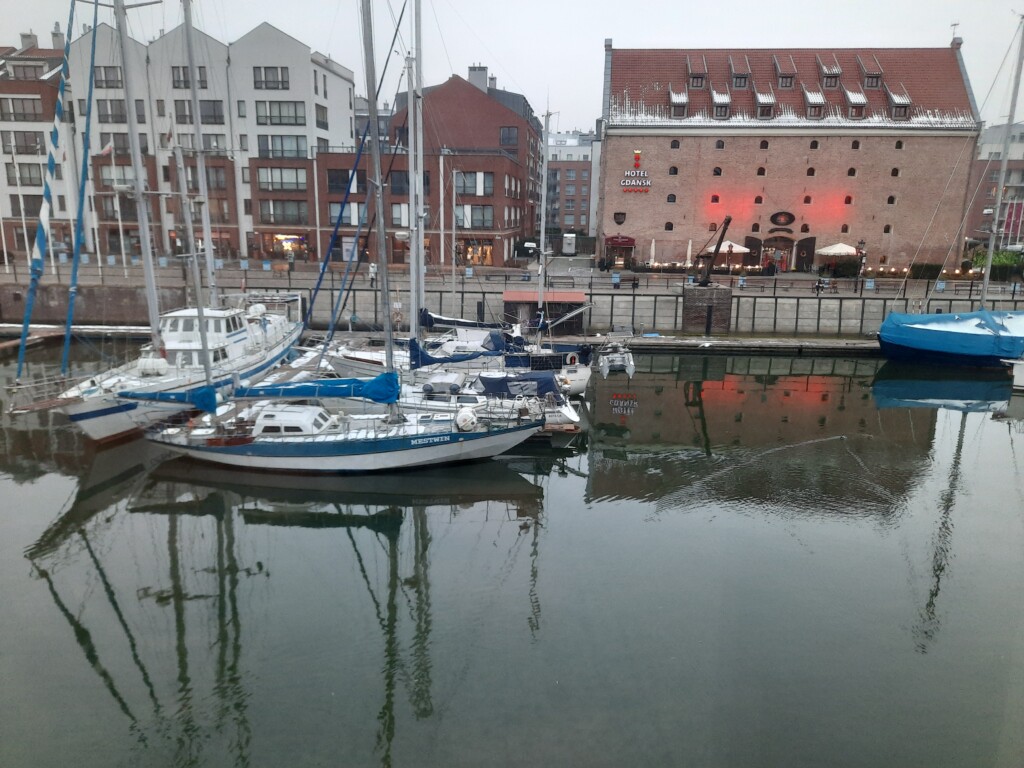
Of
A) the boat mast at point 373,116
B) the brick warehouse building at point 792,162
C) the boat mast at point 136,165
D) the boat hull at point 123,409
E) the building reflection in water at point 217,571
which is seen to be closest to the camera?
the building reflection in water at point 217,571

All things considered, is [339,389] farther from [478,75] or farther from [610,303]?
[478,75]

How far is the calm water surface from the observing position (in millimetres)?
11023

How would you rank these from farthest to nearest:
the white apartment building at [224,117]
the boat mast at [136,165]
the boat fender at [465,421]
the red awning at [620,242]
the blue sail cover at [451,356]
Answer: the red awning at [620,242] < the white apartment building at [224,117] < the blue sail cover at [451,356] < the boat mast at [136,165] < the boat fender at [465,421]

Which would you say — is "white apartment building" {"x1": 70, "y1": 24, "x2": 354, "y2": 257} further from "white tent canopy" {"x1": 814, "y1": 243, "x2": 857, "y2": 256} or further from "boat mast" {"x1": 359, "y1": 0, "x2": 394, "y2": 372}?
"boat mast" {"x1": 359, "y1": 0, "x2": 394, "y2": 372}

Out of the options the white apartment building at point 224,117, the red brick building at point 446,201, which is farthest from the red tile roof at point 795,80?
the white apartment building at point 224,117

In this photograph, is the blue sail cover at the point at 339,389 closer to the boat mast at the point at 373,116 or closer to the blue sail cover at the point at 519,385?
the boat mast at the point at 373,116

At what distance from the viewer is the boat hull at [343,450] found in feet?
66.2

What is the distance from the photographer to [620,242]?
55875 mm

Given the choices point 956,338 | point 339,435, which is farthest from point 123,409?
point 956,338

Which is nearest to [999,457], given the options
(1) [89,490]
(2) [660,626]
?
(2) [660,626]

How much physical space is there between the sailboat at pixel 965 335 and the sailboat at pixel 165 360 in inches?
1259

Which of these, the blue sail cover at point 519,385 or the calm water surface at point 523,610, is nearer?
the calm water surface at point 523,610

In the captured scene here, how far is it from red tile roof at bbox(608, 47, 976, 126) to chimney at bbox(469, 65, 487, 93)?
23.4m

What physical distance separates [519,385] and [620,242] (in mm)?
34725
